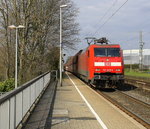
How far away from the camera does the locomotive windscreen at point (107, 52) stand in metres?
19.5

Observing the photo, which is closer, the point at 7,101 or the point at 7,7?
the point at 7,101

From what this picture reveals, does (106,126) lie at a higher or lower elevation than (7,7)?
lower

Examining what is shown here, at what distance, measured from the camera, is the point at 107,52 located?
19.6 metres

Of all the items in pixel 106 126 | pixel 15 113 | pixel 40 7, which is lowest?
pixel 106 126

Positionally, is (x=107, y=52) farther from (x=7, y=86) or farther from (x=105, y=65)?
(x=7, y=86)

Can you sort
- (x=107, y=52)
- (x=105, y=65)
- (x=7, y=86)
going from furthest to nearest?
(x=7, y=86) < (x=107, y=52) < (x=105, y=65)

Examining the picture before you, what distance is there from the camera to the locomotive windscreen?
64.0 feet

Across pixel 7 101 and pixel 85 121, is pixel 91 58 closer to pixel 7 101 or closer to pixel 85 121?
pixel 85 121

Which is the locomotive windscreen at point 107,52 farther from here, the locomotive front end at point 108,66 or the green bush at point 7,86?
the green bush at point 7,86

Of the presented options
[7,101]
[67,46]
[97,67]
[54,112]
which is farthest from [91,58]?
[67,46]

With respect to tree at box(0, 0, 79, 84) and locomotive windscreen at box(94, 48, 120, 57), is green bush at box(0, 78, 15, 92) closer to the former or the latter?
tree at box(0, 0, 79, 84)

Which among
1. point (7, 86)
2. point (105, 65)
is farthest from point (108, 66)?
point (7, 86)

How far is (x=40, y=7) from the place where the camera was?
29.6 meters

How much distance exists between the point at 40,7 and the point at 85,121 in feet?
73.9
